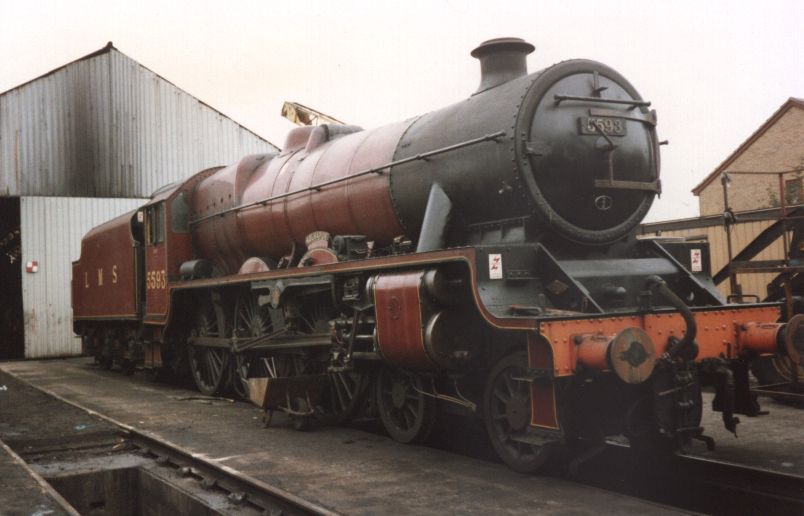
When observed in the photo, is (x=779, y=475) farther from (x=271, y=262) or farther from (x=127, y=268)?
(x=127, y=268)

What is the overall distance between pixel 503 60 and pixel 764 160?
2379 centimetres

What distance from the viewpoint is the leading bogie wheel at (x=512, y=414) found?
5766mm

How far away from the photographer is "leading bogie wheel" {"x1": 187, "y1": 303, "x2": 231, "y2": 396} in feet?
35.6

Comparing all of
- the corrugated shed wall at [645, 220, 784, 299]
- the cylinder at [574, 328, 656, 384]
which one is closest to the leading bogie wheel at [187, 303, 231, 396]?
the cylinder at [574, 328, 656, 384]

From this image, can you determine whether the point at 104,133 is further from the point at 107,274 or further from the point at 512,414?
the point at 512,414

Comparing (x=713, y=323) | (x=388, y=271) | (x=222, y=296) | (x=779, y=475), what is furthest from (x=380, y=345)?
(x=222, y=296)

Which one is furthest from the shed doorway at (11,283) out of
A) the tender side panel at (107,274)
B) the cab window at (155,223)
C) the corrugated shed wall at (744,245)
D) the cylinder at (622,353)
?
the cylinder at (622,353)

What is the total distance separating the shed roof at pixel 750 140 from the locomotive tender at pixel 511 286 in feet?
70.4

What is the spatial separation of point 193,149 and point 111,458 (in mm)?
15253

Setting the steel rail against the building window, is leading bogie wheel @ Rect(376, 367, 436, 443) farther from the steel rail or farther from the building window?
the building window

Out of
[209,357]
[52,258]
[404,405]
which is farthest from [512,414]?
[52,258]

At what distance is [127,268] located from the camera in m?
13.5

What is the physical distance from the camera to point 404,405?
7383 mm

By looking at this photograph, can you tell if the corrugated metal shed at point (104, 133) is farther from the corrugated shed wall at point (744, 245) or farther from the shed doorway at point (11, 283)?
the corrugated shed wall at point (744, 245)
